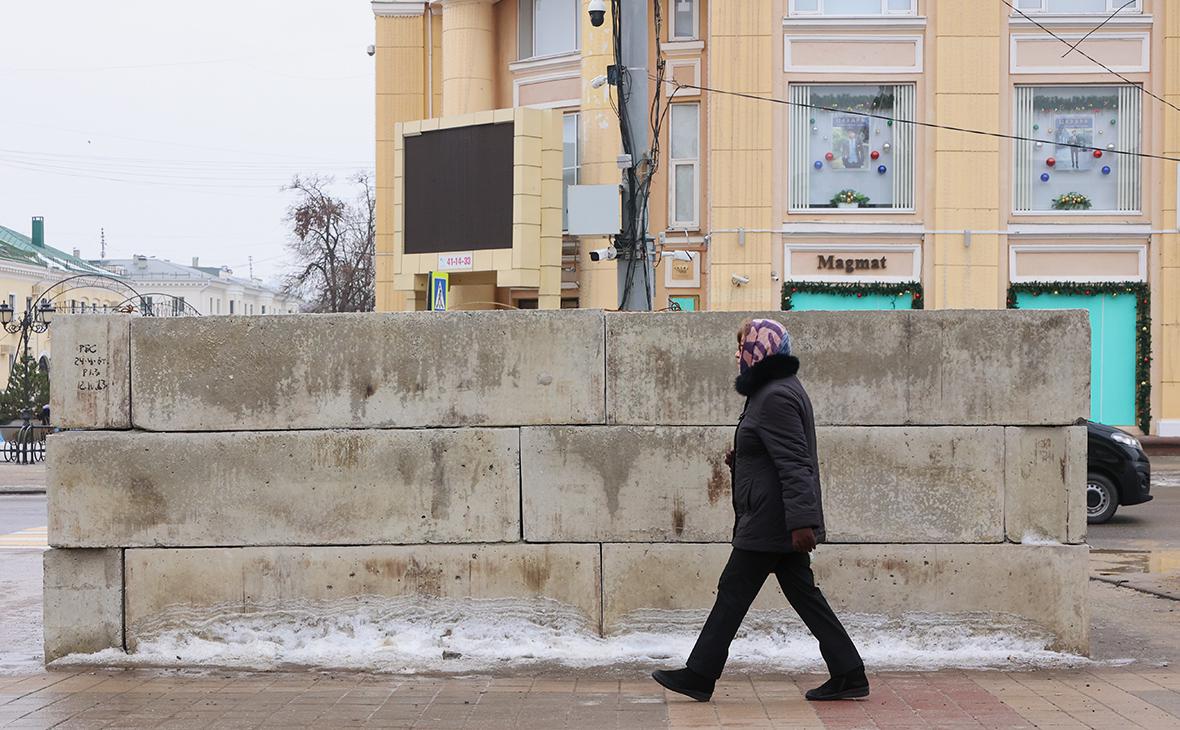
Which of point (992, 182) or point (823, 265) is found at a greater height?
point (992, 182)

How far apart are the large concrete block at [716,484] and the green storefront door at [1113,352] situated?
67.4 ft

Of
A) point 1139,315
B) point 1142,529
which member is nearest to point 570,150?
point 1139,315

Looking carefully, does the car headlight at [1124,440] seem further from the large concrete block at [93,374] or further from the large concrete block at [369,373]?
the large concrete block at [93,374]

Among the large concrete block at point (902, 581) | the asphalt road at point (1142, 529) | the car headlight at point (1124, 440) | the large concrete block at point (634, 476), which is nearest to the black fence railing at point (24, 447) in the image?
the asphalt road at point (1142, 529)

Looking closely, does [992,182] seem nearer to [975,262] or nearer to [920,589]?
[975,262]

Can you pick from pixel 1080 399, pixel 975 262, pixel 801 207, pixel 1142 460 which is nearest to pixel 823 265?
pixel 801 207

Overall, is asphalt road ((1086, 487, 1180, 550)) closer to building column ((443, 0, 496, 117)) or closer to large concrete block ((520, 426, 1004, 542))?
large concrete block ((520, 426, 1004, 542))

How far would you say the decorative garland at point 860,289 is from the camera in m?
26.3

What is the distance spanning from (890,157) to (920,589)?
68.8 feet

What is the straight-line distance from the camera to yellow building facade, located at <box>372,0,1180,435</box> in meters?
26.2

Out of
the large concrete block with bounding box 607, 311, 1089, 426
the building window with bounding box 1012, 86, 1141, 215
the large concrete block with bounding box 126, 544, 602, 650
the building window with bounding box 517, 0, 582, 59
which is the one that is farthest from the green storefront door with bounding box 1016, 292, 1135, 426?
the large concrete block with bounding box 126, 544, 602, 650

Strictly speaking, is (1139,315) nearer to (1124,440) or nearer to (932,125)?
(932,125)

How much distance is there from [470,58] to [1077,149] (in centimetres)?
1315

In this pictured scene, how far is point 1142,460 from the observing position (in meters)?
13.9
